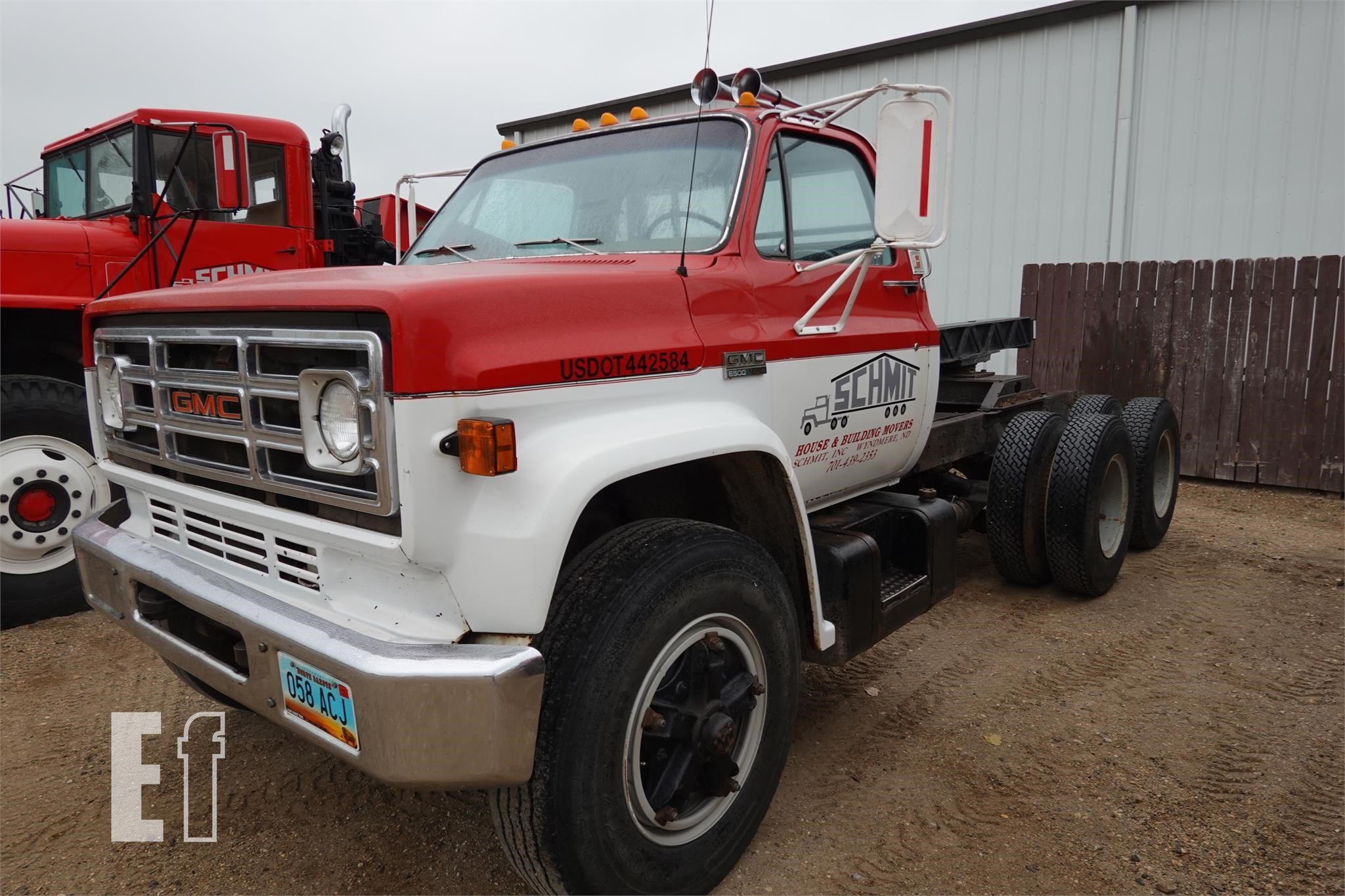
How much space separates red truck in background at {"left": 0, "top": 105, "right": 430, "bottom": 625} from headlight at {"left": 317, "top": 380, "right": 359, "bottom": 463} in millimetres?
1995

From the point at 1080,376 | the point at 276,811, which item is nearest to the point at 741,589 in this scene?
the point at 276,811

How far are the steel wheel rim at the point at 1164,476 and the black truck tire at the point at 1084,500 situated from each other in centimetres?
93

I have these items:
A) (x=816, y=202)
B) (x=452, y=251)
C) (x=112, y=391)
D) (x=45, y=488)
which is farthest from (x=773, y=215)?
(x=45, y=488)

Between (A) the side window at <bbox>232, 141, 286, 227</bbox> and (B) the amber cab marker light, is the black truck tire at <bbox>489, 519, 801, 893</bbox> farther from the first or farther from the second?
(A) the side window at <bbox>232, 141, 286, 227</bbox>

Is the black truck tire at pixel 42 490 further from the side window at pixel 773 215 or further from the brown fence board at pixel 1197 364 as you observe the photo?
the brown fence board at pixel 1197 364

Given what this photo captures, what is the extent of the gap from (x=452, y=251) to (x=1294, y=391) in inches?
295

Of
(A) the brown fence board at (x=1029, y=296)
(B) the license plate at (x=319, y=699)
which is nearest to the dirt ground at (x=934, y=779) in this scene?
(B) the license plate at (x=319, y=699)

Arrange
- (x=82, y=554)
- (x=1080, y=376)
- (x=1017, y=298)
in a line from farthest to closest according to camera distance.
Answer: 1. (x=1017, y=298)
2. (x=1080, y=376)
3. (x=82, y=554)

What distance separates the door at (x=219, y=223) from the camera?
5180mm

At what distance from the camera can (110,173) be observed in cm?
541

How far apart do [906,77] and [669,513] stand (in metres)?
9.24

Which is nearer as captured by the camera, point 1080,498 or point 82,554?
point 82,554

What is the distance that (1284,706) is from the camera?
141 inches

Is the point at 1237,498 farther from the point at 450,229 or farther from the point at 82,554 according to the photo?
the point at 82,554
